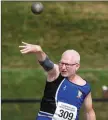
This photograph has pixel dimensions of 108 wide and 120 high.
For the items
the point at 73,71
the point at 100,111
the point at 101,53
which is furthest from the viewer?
the point at 101,53

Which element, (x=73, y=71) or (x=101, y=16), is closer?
(x=73, y=71)

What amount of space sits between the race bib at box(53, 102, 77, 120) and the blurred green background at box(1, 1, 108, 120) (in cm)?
679

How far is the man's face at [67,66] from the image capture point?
641cm

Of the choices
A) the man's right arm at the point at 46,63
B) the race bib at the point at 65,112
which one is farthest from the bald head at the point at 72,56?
the race bib at the point at 65,112

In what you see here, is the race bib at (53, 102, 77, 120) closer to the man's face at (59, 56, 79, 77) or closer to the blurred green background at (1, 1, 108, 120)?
the man's face at (59, 56, 79, 77)

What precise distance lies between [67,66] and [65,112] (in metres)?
0.54

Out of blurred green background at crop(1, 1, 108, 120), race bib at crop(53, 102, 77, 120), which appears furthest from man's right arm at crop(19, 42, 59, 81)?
blurred green background at crop(1, 1, 108, 120)

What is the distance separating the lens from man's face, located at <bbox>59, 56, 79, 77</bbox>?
641cm

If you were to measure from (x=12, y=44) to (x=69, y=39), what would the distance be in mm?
1620

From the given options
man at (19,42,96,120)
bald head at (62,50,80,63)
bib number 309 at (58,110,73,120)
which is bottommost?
bib number 309 at (58,110,73,120)

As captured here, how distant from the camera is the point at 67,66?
253 inches

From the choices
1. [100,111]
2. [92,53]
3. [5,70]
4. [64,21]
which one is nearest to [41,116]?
[100,111]

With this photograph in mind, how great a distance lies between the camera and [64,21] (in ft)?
56.4

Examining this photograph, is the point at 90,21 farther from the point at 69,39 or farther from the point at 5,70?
the point at 5,70
